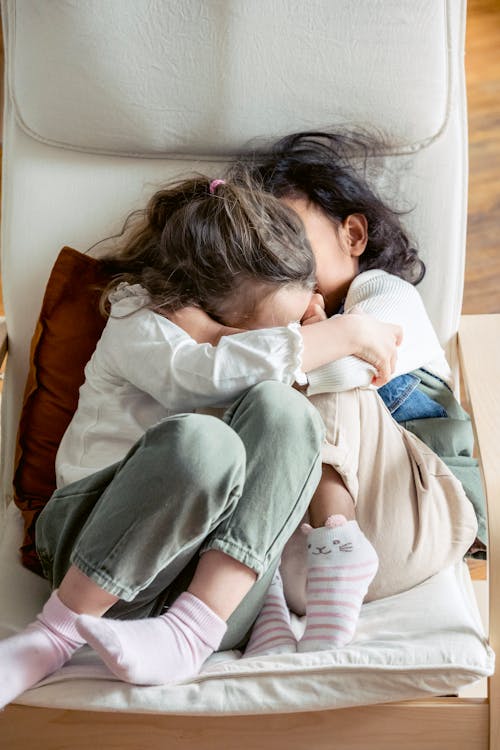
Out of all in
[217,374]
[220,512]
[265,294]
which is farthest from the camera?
[265,294]

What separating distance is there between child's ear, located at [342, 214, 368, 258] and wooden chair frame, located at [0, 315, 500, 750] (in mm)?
521

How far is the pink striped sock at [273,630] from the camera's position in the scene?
1105 mm

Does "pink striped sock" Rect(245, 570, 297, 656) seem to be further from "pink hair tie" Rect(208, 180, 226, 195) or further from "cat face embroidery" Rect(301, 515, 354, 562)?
"pink hair tie" Rect(208, 180, 226, 195)

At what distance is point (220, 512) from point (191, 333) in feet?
0.99

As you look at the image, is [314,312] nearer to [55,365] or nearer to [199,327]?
[199,327]

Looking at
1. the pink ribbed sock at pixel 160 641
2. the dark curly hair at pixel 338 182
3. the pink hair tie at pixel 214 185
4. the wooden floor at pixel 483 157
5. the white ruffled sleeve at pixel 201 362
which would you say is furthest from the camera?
the wooden floor at pixel 483 157

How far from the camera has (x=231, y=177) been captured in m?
1.41

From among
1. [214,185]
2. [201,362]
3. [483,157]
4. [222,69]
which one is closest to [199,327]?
[201,362]

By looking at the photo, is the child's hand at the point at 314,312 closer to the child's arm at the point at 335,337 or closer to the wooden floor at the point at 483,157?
the child's arm at the point at 335,337

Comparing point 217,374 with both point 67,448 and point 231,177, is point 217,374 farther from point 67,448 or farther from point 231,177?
point 231,177

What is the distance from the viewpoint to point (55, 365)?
1390 mm

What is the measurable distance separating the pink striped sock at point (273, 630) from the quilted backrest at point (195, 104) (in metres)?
0.50

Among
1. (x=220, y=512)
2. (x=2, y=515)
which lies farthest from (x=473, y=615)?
(x=2, y=515)

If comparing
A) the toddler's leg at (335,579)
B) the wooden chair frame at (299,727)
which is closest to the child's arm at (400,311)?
the toddler's leg at (335,579)
